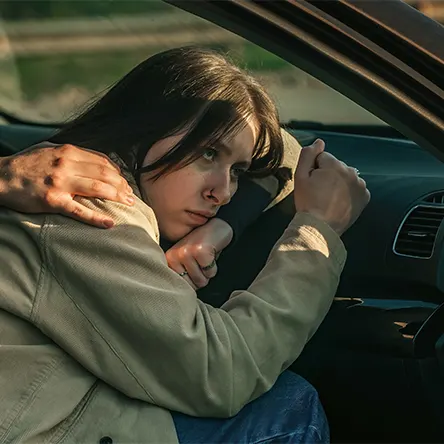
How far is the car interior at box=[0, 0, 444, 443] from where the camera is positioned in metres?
2.13

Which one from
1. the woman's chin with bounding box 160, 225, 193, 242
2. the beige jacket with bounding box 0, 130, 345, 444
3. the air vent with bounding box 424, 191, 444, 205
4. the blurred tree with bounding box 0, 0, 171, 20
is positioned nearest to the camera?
the beige jacket with bounding box 0, 130, 345, 444

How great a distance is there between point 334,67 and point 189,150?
0.62 m

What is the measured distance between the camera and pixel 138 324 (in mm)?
1714

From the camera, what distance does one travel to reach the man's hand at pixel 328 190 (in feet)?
6.75

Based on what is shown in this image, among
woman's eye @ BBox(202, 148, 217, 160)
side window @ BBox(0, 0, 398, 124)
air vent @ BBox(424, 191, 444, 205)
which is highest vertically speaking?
woman's eye @ BBox(202, 148, 217, 160)

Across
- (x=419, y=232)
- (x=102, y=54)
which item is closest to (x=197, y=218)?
(x=419, y=232)

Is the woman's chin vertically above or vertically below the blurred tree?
above

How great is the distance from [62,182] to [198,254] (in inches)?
18.6

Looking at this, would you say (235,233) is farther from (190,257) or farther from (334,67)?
(334,67)

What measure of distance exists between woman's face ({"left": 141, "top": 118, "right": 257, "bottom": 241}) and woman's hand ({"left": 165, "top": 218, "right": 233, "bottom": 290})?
3 centimetres

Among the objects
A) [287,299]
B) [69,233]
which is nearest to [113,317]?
[69,233]

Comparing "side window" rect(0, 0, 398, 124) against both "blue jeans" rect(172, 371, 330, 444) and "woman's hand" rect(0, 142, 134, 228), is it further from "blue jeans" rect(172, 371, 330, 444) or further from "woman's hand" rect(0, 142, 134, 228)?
"blue jeans" rect(172, 371, 330, 444)

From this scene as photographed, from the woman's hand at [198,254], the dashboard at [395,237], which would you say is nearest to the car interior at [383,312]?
the dashboard at [395,237]

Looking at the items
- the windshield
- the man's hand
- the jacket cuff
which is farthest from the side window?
the jacket cuff
